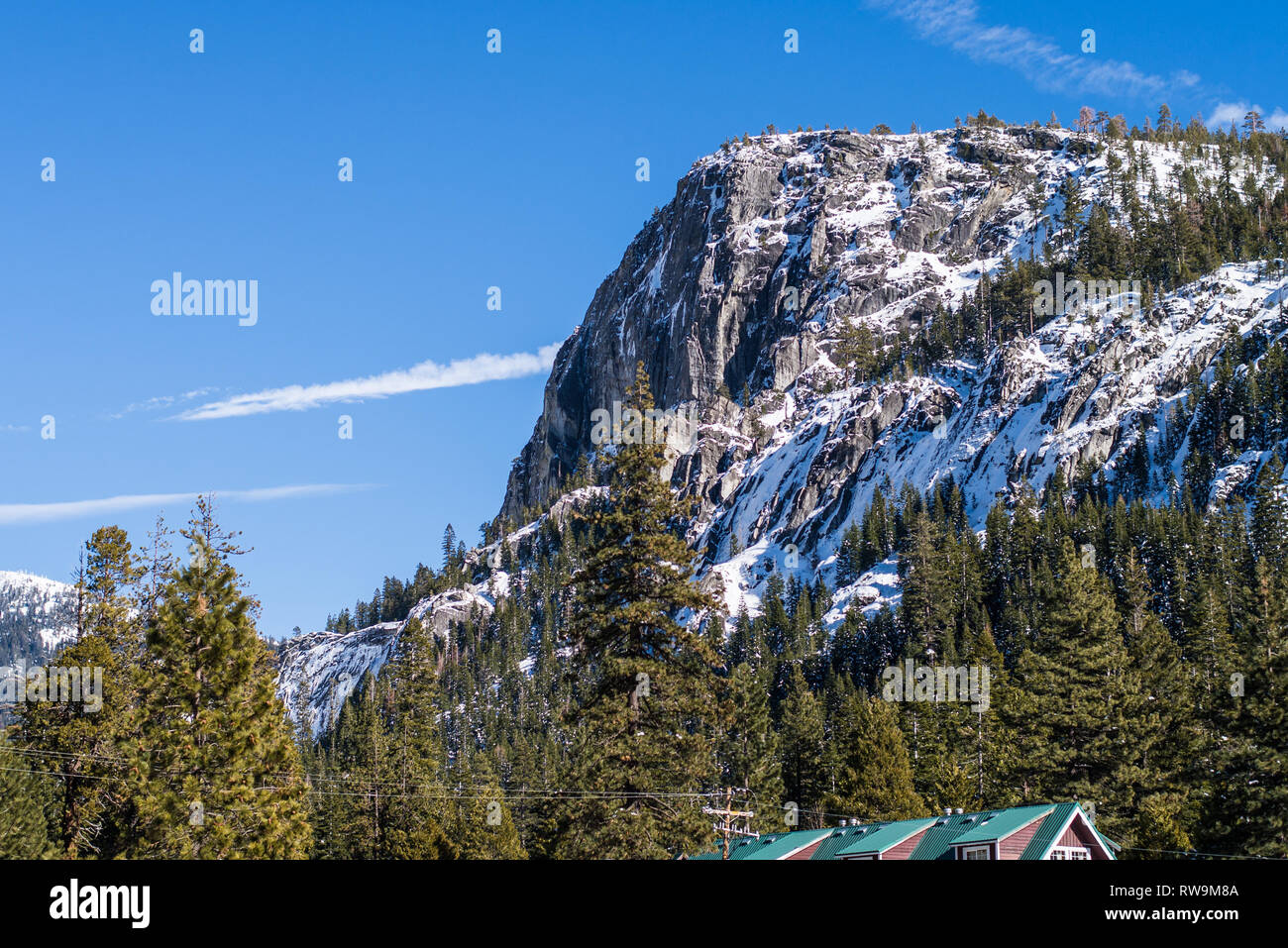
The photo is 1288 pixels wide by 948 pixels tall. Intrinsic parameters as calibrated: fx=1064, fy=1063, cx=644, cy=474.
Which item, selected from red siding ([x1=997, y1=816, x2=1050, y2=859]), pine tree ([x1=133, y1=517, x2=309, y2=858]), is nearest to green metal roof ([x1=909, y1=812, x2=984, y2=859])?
red siding ([x1=997, y1=816, x2=1050, y2=859])

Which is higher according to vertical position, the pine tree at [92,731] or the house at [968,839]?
the pine tree at [92,731]

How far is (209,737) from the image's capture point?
34.8 m

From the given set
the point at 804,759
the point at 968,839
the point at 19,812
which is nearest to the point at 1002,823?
the point at 968,839

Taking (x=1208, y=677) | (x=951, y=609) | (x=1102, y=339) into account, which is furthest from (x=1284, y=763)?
(x=1102, y=339)

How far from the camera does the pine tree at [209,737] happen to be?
33.5 metres

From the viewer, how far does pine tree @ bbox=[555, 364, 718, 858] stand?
1145 inches

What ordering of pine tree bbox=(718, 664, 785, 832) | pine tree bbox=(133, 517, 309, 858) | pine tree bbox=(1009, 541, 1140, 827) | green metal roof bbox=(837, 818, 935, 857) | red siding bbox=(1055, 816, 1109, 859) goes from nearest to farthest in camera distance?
pine tree bbox=(133, 517, 309, 858)
red siding bbox=(1055, 816, 1109, 859)
green metal roof bbox=(837, 818, 935, 857)
pine tree bbox=(1009, 541, 1140, 827)
pine tree bbox=(718, 664, 785, 832)

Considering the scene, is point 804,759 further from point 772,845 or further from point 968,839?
point 968,839

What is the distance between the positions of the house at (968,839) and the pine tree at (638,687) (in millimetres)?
4568

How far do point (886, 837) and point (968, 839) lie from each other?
4.48m

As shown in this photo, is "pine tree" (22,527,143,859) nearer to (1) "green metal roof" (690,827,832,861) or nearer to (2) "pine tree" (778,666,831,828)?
(1) "green metal roof" (690,827,832,861)

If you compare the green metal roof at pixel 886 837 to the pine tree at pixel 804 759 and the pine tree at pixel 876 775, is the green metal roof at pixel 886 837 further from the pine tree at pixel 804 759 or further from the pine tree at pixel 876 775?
the pine tree at pixel 804 759

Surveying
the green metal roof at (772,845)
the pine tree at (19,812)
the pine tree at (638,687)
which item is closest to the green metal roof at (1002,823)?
the green metal roof at (772,845)
